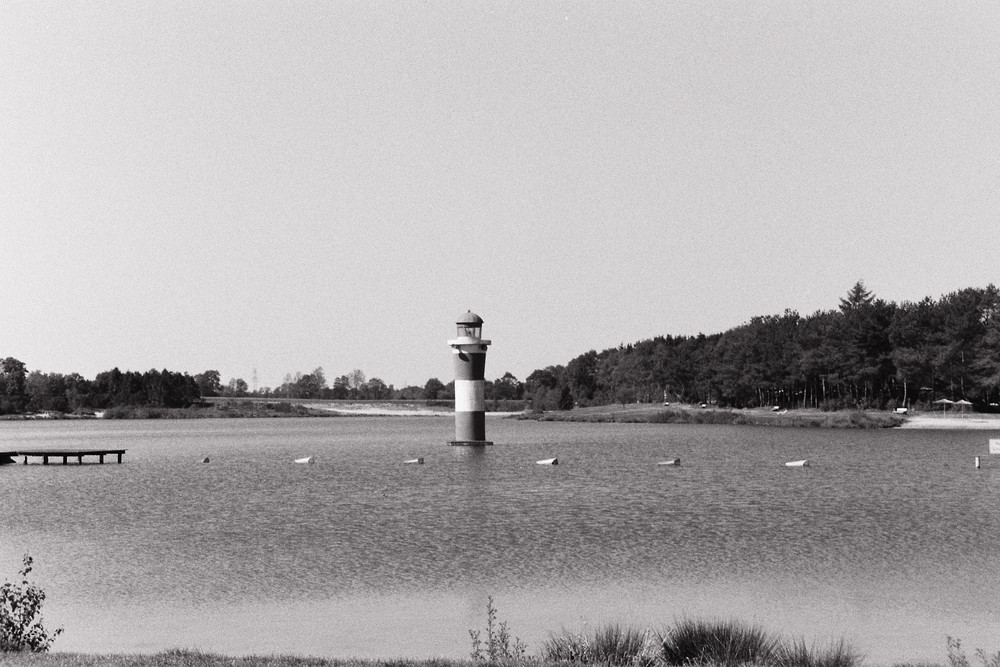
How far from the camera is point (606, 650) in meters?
13.1

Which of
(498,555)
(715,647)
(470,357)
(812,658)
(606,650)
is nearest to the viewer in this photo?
(812,658)

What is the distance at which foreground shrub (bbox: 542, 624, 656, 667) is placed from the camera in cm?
1260

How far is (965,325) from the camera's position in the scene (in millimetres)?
107312

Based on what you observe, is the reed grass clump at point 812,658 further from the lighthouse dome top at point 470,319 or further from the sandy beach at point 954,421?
the sandy beach at point 954,421

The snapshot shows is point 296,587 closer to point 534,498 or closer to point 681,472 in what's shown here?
point 534,498

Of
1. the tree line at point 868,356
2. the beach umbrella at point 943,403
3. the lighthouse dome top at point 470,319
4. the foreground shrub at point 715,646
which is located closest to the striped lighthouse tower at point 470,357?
the lighthouse dome top at point 470,319

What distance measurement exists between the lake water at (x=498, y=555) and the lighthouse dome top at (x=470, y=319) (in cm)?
1030

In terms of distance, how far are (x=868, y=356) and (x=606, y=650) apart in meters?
107

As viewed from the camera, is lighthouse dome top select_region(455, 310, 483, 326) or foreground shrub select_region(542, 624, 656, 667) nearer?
foreground shrub select_region(542, 624, 656, 667)

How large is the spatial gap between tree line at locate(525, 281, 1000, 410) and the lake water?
57.6 m

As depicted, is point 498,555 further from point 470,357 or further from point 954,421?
point 954,421

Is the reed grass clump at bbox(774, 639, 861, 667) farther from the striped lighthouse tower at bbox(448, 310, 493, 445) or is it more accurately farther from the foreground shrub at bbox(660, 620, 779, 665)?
the striped lighthouse tower at bbox(448, 310, 493, 445)

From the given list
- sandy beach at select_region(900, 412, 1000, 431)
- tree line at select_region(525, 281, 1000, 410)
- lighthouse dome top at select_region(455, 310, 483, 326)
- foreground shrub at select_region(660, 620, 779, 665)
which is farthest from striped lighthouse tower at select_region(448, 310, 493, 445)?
tree line at select_region(525, 281, 1000, 410)

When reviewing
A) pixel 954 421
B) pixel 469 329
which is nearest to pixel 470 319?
pixel 469 329
